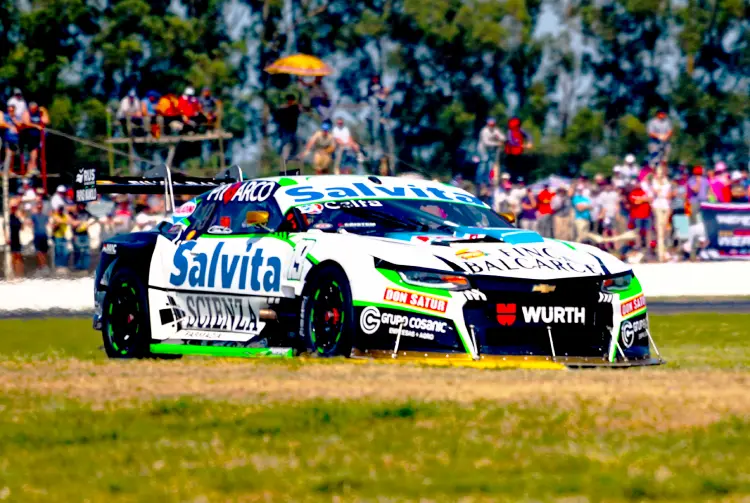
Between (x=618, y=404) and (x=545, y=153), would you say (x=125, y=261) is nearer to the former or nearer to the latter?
(x=618, y=404)

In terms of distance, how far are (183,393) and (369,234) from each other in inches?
121

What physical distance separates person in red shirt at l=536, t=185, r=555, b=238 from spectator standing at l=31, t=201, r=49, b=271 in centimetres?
799

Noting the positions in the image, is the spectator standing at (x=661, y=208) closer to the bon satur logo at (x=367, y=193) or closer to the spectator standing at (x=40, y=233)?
the spectator standing at (x=40, y=233)

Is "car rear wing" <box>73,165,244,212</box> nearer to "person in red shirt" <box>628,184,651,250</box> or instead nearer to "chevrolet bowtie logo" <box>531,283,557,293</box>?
"chevrolet bowtie logo" <box>531,283,557,293</box>

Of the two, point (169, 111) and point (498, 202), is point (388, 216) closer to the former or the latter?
point (498, 202)

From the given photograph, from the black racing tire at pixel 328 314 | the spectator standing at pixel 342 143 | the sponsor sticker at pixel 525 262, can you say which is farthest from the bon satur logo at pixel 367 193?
the spectator standing at pixel 342 143

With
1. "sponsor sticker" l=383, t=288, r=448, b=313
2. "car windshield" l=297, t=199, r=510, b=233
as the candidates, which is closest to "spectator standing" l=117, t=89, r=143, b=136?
"car windshield" l=297, t=199, r=510, b=233

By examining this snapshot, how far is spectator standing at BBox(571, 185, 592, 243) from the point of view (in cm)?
2734

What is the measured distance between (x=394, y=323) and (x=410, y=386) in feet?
6.19

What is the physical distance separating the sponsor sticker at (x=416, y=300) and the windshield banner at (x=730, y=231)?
18.0m

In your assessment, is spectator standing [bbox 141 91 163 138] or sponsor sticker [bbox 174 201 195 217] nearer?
sponsor sticker [bbox 174 201 195 217]

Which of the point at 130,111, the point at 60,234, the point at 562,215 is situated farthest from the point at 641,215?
the point at 130,111

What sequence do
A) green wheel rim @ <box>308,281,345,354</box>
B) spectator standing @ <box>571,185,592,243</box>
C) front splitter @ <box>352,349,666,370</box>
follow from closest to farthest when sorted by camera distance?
front splitter @ <box>352,349,666,370</box>, green wheel rim @ <box>308,281,345,354</box>, spectator standing @ <box>571,185,592,243</box>

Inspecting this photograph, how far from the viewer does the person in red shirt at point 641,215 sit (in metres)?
27.2
